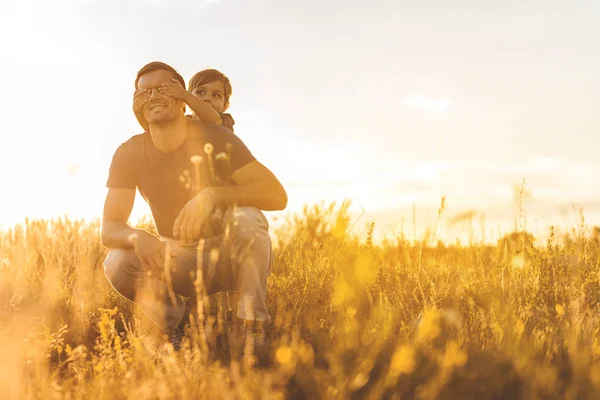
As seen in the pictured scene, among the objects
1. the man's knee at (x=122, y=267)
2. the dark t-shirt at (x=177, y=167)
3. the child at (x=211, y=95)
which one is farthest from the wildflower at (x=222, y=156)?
the man's knee at (x=122, y=267)

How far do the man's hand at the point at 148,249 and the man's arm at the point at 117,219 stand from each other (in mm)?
87

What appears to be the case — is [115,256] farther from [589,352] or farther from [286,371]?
[589,352]

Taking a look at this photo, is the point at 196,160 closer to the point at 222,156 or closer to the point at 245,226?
the point at 222,156

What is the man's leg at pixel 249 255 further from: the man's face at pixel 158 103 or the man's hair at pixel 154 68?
the man's hair at pixel 154 68

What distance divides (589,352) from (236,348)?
5.49 feet

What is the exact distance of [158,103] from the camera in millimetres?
3664

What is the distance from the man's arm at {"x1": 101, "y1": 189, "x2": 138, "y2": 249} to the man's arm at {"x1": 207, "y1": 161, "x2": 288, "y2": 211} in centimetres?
54

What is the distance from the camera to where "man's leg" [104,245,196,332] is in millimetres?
3645

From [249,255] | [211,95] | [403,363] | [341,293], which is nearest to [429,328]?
[403,363]

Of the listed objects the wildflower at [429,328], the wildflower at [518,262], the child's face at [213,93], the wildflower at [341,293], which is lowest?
the wildflower at [429,328]

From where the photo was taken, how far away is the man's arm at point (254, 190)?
3.59m

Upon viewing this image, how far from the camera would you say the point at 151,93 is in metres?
3.69

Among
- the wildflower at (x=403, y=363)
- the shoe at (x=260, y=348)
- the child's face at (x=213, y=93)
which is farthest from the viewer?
the child's face at (x=213, y=93)

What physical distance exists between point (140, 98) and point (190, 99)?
11.9 inches
